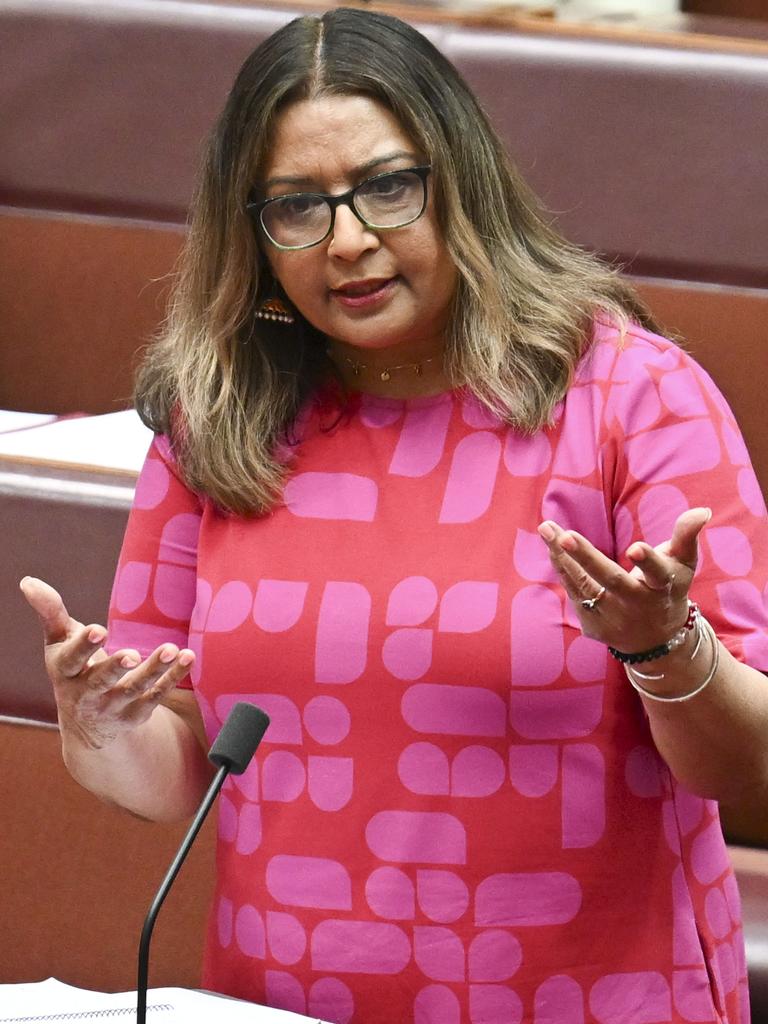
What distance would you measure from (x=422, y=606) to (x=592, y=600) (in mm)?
154

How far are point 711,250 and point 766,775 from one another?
0.72 m

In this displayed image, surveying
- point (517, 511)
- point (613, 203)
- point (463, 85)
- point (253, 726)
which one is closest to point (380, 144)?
point (463, 85)

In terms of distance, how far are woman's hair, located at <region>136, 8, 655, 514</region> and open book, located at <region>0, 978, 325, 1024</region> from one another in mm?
261

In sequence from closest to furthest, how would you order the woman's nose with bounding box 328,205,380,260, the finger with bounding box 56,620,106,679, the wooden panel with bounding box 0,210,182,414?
the finger with bounding box 56,620,106,679
the woman's nose with bounding box 328,205,380,260
the wooden panel with bounding box 0,210,182,414

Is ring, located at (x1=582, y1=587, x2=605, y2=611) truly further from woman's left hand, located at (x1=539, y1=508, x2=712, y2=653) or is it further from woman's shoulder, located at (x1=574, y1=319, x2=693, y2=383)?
woman's shoulder, located at (x1=574, y1=319, x2=693, y2=383)

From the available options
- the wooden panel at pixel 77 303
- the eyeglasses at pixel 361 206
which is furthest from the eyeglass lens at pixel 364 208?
the wooden panel at pixel 77 303

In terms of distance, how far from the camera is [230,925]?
2.65 ft

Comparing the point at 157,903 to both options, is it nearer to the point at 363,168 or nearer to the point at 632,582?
the point at 632,582

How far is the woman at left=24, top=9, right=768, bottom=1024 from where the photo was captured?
2.45 feet

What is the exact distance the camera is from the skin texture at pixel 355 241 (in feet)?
2.61

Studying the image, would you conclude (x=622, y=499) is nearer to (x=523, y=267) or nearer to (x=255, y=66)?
(x=523, y=267)

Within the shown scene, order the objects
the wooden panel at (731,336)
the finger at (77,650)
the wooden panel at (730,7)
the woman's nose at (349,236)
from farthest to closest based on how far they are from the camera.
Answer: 1. the wooden panel at (730,7)
2. the wooden panel at (731,336)
3. the woman's nose at (349,236)
4. the finger at (77,650)

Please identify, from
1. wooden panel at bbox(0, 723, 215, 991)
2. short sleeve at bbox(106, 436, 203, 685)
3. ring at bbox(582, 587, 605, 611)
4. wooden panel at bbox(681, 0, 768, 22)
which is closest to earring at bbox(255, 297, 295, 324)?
short sleeve at bbox(106, 436, 203, 685)

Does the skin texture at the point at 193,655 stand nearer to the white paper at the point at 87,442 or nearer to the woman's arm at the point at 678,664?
the woman's arm at the point at 678,664
